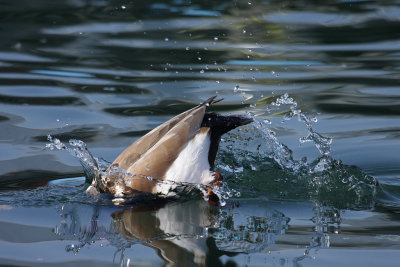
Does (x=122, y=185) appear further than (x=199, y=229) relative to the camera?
Yes

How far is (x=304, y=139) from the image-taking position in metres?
6.31

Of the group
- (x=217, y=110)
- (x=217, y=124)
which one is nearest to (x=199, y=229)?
(x=217, y=124)

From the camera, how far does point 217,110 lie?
7.57 metres

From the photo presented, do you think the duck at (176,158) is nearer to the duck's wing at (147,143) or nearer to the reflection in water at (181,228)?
the duck's wing at (147,143)

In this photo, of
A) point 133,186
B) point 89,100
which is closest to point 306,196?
point 133,186

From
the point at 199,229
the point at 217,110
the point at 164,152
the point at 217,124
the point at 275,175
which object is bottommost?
the point at 199,229

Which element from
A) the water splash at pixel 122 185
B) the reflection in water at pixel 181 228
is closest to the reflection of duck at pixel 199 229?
the reflection in water at pixel 181 228

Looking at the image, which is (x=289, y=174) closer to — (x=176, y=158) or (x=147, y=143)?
(x=176, y=158)

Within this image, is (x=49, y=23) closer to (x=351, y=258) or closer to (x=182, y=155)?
(x=182, y=155)

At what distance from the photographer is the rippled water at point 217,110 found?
14.1ft

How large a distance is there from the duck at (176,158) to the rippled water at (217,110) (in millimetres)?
148

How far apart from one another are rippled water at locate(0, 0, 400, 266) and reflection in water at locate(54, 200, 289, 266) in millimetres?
17

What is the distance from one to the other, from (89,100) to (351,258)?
481cm

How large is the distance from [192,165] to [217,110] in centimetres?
252
